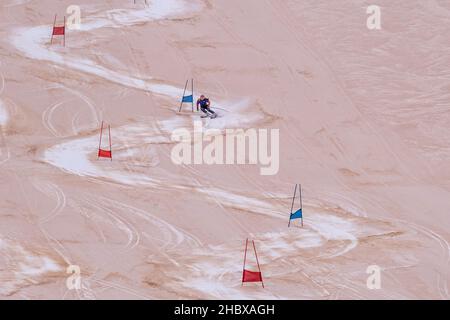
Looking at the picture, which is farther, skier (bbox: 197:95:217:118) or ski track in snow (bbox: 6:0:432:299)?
skier (bbox: 197:95:217:118)

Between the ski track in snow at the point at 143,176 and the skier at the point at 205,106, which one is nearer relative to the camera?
the ski track in snow at the point at 143,176

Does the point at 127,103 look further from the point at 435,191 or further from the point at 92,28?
the point at 435,191

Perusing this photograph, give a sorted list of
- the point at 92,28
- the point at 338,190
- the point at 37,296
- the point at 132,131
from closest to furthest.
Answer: the point at 37,296 → the point at 338,190 → the point at 132,131 → the point at 92,28

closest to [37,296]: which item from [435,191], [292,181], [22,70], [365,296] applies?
[365,296]

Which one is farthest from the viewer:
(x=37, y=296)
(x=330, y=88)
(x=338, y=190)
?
(x=330, y=88)

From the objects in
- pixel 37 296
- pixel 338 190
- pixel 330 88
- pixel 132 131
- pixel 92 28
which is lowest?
pixel 37 296

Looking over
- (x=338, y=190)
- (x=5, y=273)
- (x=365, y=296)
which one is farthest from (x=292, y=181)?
(x=5, y=273)

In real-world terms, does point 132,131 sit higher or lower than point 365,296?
higher

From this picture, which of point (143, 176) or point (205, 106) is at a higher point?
point (205, 106)

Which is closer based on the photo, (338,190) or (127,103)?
(338,190)

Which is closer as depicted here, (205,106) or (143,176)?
(143,176)
